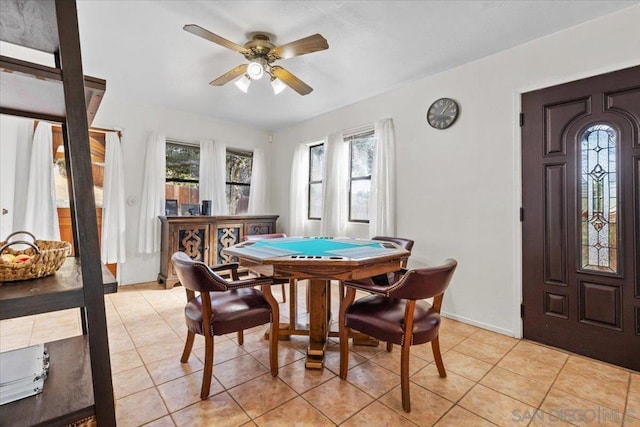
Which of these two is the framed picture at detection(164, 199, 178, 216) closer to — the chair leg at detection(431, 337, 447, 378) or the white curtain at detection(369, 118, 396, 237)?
the white curtain at detection(369, 118, 396, 237)

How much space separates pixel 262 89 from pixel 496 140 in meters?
2.64

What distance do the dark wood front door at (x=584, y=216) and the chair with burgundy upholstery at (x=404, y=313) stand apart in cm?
123

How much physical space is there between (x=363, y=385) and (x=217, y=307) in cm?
106

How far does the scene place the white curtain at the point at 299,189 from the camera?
4.91 metres

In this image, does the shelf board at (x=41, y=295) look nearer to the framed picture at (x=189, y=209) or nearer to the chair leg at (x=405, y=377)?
the chair leg at (x=405, y=377)

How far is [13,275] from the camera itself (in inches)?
31.0

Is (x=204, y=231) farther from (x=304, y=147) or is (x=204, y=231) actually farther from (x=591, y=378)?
(x=591, y=378)

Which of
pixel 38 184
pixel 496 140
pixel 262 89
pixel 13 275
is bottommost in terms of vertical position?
pixel 13 275

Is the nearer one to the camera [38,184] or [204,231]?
[38,184]

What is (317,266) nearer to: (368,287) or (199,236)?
(368,287)

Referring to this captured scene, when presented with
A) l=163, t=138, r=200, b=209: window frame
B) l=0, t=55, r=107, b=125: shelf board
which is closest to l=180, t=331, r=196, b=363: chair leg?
l=0, t=55, r=107, b=125: shelf board

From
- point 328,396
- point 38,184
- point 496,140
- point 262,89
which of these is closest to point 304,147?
point 262,89

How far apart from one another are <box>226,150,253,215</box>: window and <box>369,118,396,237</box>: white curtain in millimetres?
2560

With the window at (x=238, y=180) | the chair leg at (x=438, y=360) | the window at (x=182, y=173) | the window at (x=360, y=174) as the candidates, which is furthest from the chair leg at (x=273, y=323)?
the window at (x=238, y=180)
